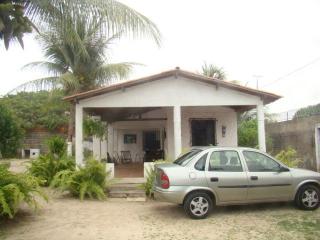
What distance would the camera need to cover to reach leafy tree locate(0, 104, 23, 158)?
92.8ft

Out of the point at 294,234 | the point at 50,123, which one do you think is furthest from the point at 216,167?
the point at 50,123

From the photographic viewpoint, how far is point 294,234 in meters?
7.49

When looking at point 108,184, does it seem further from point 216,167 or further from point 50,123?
point 50,123

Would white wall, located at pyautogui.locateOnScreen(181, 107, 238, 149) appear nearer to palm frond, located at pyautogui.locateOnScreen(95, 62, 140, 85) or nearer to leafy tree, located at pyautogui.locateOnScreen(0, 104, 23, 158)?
palm frond, located at pyautogui.locateOnScreen(95, 62, 140, 85)

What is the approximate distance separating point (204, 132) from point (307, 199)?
747cm

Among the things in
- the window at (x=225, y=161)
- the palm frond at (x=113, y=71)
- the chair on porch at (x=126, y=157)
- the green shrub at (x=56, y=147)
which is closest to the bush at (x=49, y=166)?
the green shrub at (x=56, y=147)

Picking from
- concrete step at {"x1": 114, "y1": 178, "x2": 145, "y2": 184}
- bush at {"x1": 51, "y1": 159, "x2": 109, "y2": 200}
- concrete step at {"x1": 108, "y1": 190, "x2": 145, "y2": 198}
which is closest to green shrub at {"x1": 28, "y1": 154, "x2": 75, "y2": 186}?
bush at {"x1": 51, "y1": 159, "x2": 109, "y2": 200}

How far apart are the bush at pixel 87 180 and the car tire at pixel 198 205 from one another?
351 centimetres

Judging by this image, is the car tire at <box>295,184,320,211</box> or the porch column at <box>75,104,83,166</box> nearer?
the car tire at <box>295,184,320,211</box>

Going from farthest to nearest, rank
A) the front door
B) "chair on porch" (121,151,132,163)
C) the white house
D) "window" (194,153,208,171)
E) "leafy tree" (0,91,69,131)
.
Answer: "leafy tree" (0,91,69,131)
"chair on porch" (121,151,132,163)
the front door
the white house
"window" (194,153,208,171)

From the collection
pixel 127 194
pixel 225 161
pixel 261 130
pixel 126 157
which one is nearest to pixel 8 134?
pixel 126 157

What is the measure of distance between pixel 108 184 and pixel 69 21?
18.7 feet

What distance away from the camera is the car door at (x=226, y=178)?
29.1 feet

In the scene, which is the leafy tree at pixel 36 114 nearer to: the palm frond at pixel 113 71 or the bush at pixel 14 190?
the palm frond at pixel 113 71
